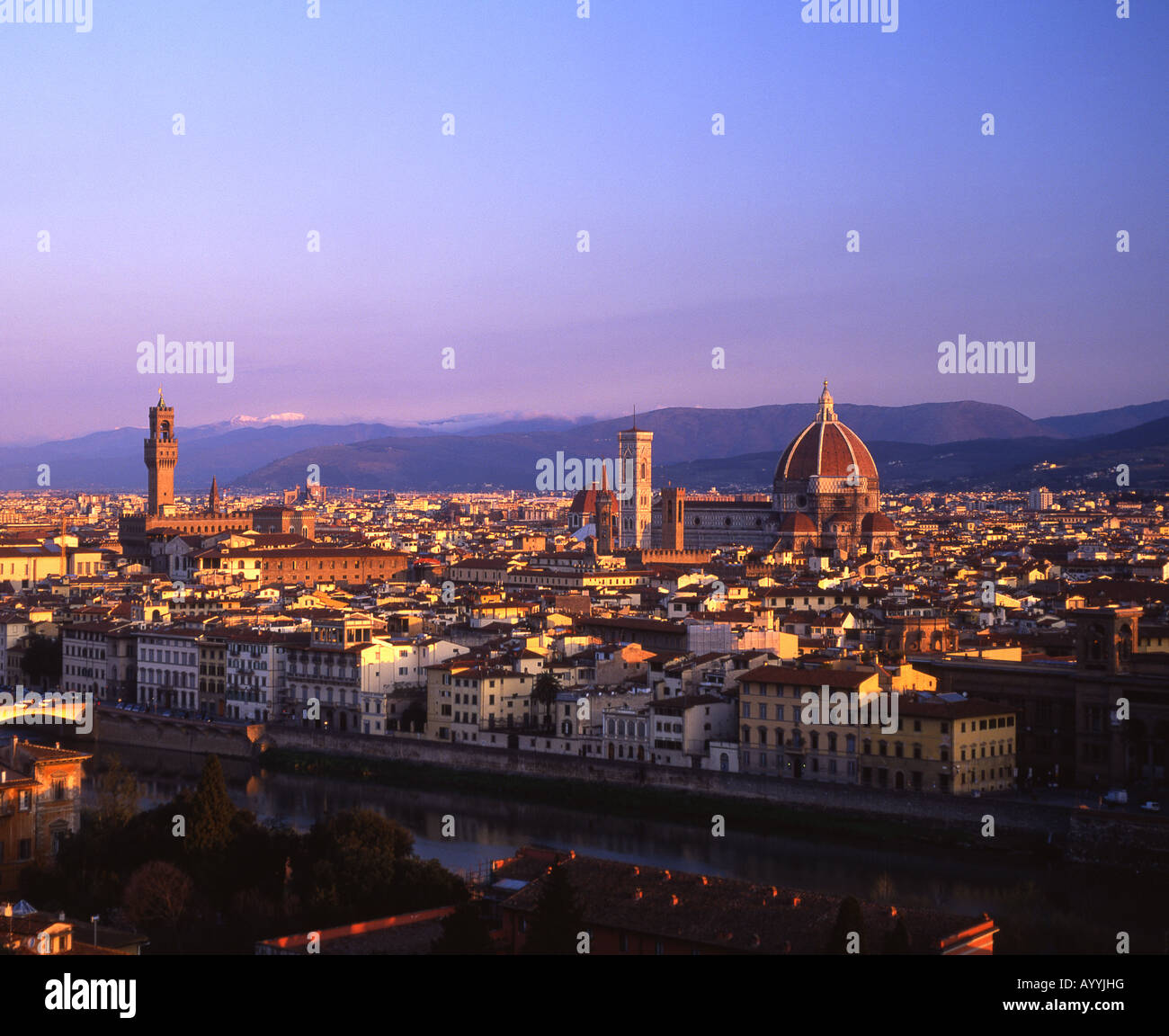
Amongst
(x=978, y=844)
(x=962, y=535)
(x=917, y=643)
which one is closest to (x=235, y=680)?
(x=917, y=643)

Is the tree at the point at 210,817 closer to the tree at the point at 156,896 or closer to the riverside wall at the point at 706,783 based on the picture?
the tree at the point at 156,896

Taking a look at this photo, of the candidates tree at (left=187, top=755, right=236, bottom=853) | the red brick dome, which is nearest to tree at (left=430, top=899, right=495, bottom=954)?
tree at (left=187, top=755, right=236, bottom=853)

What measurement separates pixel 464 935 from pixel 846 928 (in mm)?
3176

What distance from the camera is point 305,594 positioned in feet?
159

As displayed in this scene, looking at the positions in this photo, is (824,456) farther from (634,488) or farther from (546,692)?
(546,692)

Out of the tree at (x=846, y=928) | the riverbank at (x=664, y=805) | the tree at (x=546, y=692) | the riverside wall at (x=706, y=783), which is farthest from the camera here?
the tree at (x=546, y=692)

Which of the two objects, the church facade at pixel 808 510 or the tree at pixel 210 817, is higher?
the church facade at pixel 808 510

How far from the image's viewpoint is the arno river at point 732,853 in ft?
69.3

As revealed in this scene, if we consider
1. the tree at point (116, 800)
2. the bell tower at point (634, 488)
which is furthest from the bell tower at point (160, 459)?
the tree at point (116, 800)

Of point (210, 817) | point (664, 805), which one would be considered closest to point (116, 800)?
point (210, 817)

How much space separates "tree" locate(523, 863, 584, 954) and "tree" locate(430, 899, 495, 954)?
0.37 metres

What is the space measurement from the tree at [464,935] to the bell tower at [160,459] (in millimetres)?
68829

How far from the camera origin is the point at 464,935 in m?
16.0

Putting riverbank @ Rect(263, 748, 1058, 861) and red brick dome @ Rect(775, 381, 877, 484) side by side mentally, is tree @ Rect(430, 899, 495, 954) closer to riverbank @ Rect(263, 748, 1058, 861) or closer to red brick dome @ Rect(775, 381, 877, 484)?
riverbank @ Rect(263, 748, 1058, 861)
